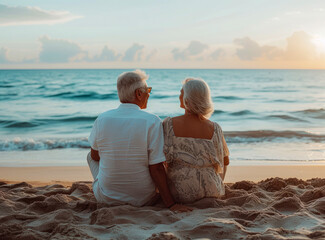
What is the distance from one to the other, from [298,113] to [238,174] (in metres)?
10.8

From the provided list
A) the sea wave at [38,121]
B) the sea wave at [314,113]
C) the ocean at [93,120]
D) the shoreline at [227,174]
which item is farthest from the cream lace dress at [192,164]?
the sea wave at [314,113]

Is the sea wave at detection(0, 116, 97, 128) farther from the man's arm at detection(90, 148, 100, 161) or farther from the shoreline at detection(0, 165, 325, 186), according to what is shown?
the man's arm at detection(90, 148, 100, 161)

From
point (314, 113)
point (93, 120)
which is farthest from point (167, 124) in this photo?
point (314, 113)

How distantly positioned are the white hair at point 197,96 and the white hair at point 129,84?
1.25ft

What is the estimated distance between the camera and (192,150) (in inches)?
125

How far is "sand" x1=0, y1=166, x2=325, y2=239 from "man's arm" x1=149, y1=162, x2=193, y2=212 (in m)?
0.09

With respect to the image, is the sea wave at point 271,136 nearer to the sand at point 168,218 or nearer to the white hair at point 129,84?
the sand at point 168,218

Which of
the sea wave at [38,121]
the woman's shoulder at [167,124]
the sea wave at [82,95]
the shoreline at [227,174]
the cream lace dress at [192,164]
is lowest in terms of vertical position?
the sea wave at [38,121]

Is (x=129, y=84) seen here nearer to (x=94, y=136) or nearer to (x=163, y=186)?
(x=94, y=136)

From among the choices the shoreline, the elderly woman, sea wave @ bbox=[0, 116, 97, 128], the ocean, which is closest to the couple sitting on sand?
the elderly woman

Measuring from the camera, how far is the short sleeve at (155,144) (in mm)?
3045

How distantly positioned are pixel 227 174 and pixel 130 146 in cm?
297

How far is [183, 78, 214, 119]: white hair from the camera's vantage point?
3.04 metres

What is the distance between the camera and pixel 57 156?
742 centimetres
